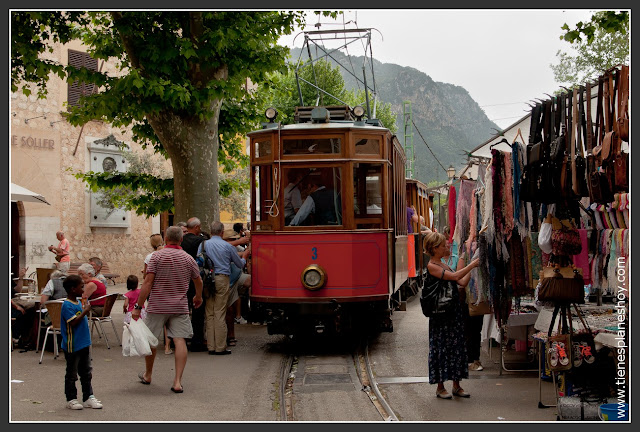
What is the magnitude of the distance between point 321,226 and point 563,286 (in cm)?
431

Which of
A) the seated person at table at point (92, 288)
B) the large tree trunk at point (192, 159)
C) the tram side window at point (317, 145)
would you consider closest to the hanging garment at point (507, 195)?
the tram side window at point (317, 145)

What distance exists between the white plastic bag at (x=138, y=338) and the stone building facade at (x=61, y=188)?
14594 mm

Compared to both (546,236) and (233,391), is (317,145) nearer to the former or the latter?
(233,391)

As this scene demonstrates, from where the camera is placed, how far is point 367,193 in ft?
35.9

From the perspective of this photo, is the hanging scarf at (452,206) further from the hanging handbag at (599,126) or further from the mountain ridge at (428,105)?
the mountain ridge at (428,105)

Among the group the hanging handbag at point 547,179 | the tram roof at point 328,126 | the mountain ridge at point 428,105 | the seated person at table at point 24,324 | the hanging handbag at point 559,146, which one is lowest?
the seated person at table at point 24,324

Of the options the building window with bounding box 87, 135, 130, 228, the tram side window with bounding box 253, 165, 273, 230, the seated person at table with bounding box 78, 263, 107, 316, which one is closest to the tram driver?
the tram side window with bounding box 253, 165, 273, 230

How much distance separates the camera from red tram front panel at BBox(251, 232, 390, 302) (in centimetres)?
1067

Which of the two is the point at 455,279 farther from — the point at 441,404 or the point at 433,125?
the point at 433,125

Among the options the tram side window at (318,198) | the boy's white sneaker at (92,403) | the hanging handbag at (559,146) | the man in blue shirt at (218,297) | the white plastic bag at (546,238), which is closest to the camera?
the hanging handbag at (559,146)

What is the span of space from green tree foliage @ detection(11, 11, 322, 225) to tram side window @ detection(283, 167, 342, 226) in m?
2.32

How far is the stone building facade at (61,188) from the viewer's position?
22.7 metres

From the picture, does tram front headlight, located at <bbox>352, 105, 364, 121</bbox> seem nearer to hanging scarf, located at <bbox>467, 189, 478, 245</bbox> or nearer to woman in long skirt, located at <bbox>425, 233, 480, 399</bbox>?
hanging scarf, located at <bbox>467, 189, 478, 245</bbox>

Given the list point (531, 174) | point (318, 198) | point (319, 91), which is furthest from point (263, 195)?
point (319, 91)
